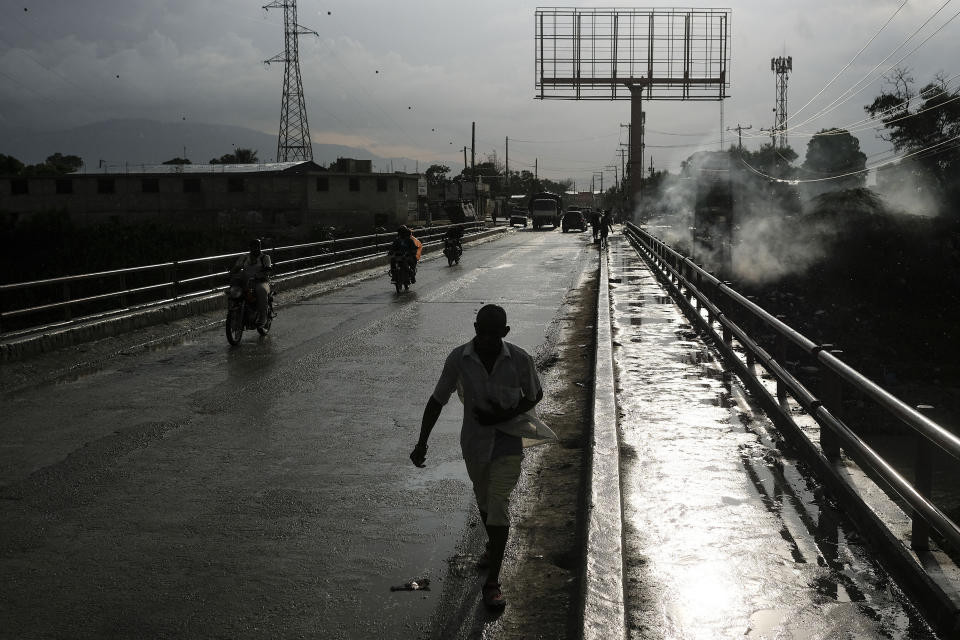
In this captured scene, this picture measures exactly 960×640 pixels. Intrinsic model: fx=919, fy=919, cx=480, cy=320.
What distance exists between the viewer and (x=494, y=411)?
4.42m

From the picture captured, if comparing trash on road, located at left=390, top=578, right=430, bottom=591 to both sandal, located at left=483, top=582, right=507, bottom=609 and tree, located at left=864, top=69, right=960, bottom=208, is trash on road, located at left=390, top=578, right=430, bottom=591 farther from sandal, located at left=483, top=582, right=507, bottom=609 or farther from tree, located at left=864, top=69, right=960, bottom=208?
tree, located at left=864, top=69, right=960, bottom=208

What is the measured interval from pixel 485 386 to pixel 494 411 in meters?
0.13

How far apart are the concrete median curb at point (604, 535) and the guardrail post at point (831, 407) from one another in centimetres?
134

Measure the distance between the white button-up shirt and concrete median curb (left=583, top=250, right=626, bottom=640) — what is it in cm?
78

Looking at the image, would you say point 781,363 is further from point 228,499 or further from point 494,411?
point 228,499

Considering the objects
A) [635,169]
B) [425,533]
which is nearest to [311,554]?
[425,533]

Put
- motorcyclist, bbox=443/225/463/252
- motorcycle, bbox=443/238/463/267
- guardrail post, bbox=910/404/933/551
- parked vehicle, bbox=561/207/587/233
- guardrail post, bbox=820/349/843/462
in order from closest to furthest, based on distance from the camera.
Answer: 1. guardrail post, bbox=910/404/933/551
2. guardrail post, bbox=820/349/843/462
3. motorcycle, bbox=443/238/463/267
4. motorcyclist, bbox=443/225/463/252
5. parked vehicle, bbox=561/207/587/233

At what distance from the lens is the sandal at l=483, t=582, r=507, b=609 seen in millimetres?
4270

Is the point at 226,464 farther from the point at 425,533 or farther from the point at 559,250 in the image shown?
the point at 559,250

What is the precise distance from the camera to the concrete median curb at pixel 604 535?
3.87 metres

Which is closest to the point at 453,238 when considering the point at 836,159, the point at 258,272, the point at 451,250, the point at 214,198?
the point at 451,250

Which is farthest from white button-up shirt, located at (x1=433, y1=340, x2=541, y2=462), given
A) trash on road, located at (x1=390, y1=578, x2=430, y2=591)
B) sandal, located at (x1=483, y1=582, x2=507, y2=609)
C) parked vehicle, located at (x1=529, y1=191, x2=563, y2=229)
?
parked vehicle, located at (x1=529, y1=191, x2=563, y2=229)

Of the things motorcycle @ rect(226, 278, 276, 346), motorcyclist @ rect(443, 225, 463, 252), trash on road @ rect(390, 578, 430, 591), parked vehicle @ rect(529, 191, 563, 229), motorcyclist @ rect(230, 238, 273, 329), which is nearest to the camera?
trash on road @ rect(390, 578, 430, 591)

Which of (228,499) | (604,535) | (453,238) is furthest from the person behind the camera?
(453,238)
